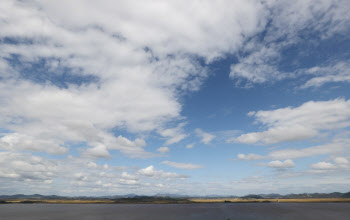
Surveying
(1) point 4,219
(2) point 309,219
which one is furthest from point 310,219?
(1) point 4,219

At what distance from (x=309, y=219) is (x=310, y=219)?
59cm

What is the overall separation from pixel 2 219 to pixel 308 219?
627ft

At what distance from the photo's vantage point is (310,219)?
12538 centimetres

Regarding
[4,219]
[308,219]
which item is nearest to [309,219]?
[308,219]

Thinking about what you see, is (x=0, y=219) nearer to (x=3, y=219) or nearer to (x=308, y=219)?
(x=3, y=219)

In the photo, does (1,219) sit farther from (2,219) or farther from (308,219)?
(308,219)

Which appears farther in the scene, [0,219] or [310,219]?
[0,219]

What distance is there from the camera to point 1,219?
13650cm

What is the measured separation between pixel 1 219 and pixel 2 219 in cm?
65

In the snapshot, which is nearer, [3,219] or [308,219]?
[308,219]

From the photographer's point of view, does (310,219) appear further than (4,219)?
No

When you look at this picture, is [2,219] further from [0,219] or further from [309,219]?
[309,219]

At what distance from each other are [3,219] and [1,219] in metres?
1.40

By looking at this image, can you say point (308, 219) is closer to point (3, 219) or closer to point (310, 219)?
point (310, 219)
